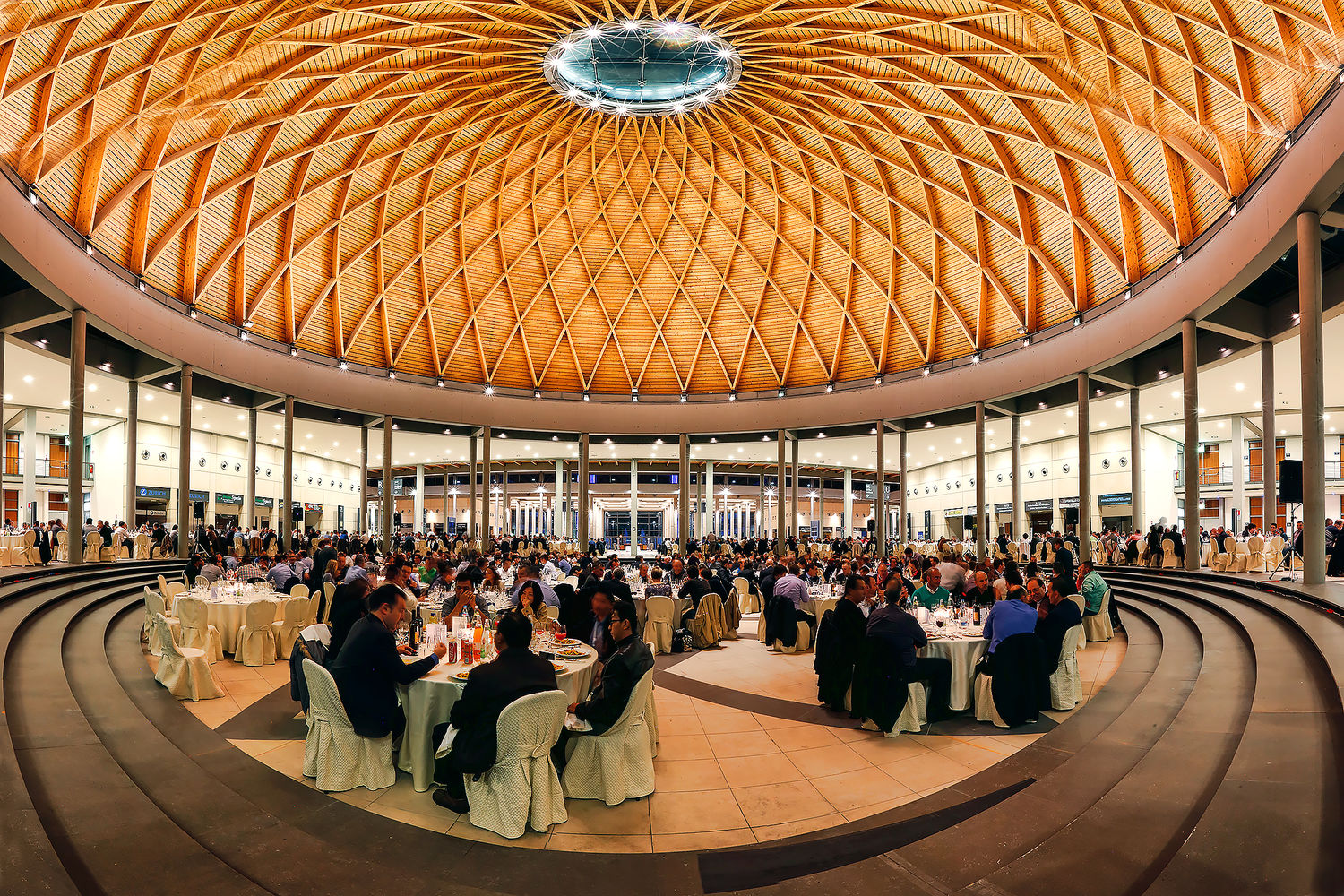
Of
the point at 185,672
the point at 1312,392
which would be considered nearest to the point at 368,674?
the point at 185,672

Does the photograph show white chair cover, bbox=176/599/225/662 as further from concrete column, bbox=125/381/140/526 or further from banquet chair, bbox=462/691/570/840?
concrete column, bbox=125/381/140/526

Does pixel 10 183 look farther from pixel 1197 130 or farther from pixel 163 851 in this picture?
pixel 1197 130

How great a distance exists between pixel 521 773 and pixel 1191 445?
600 inches

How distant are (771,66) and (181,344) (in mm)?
15883

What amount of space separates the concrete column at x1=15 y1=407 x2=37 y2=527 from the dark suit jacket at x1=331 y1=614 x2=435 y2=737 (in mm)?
29124

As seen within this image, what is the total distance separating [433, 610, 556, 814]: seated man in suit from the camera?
15.5 feet

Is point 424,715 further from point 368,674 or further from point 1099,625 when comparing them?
point 1099,625

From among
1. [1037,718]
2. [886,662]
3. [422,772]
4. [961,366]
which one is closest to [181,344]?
[422,772]

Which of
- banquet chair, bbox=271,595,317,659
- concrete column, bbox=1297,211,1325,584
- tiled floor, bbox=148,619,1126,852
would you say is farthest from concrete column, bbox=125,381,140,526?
concrete column, bbox=1297,211,1325,584

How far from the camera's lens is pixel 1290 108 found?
1193 centimetres

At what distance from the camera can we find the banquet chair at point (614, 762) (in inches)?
211

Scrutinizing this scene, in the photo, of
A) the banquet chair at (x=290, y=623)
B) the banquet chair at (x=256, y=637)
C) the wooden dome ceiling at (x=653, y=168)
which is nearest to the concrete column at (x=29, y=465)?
the wooden dome ceiling at (x=653, y=168)

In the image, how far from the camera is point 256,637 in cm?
970

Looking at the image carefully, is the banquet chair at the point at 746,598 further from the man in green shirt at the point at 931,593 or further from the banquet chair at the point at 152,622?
the banquet chair at the point at 152,622
